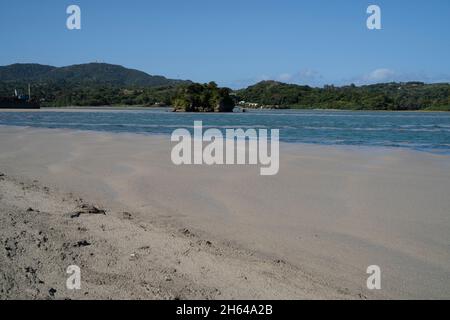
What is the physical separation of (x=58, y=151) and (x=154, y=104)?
15015cm

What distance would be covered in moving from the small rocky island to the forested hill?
41.1 meters

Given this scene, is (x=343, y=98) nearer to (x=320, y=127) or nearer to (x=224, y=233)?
(x=320, y=127)

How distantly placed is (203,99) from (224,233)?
11375 cm

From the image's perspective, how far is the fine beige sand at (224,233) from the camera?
4879mm

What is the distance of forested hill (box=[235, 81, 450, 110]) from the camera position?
5310 inches

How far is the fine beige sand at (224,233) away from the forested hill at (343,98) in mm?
123433

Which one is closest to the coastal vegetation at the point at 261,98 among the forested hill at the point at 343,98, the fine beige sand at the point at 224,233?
the forested hill at the point at 343,98

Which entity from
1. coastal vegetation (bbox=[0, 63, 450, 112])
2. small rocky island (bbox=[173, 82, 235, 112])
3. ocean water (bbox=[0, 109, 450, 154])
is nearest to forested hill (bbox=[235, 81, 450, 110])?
coastal vegetation (bbox=[0, 63, 450, 112])

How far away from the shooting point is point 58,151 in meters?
18.4

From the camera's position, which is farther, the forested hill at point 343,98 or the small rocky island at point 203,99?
the forested hill at point 343,98

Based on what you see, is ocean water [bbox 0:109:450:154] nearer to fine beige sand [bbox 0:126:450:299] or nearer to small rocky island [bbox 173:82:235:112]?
fine beige sand [bbox 0:126:450:299]

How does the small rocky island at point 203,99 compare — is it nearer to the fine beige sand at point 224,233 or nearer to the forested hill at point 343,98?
the forested hill at point 343,98
